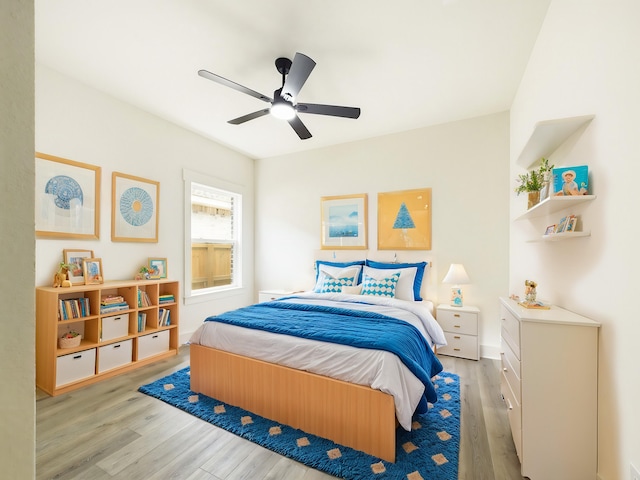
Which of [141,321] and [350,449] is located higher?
[141,321]

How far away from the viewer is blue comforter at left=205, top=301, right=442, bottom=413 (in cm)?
185

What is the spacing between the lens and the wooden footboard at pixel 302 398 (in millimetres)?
1667

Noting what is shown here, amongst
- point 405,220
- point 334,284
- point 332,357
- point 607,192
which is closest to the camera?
point 607,192

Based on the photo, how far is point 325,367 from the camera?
187cm

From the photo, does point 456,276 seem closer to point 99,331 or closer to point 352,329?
point 352,329

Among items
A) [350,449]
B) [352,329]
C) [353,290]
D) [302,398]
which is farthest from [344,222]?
[350,449]

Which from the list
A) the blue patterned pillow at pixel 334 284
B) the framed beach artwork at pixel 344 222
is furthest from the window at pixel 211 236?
the blue patterned pillow at pixel 334 284

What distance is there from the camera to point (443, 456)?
5.51 feet

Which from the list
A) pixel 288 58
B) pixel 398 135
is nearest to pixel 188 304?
pixel 288 58

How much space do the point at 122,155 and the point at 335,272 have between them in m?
2.73

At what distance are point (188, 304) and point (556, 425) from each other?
367 cm

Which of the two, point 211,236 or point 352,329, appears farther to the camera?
point 211,236

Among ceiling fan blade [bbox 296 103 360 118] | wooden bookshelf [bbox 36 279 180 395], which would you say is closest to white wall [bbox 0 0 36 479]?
ceiling fan blade [bbox 296 103 360 118]

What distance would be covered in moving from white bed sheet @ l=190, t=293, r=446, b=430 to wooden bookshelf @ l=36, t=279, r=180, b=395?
0.93 m
